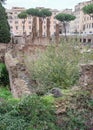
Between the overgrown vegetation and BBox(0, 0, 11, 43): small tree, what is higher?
BBox(0, 0, 11, 43): small tree

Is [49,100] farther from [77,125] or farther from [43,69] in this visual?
[43,69]

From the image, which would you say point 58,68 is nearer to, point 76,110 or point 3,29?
point 76,110

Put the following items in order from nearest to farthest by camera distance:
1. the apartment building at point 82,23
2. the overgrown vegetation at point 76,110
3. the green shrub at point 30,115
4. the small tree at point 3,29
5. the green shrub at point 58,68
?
the green shrub at point 30,115 → the overgrown vegetation at point 76,110 → the green shrub at point 58,68 → the small tree at point 3,29 → the apartment building at point 82,23

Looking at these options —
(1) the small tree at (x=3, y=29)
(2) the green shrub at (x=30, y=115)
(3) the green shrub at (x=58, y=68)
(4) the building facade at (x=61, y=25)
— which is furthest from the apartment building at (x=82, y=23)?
(2) the green shrub at (x=30, y=115)

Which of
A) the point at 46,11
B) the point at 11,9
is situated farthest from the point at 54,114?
the point at 11,9

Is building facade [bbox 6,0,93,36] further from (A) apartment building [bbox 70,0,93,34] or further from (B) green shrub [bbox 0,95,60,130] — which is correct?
(B) green shrub [bbox 0,95,60,130]

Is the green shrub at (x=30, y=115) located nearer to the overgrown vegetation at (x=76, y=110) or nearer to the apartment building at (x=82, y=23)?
the overgrown vegetation at (x=76, y=110)

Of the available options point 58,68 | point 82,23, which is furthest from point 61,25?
point 58,68

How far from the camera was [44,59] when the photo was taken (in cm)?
1266

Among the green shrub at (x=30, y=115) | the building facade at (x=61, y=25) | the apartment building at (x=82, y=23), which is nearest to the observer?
the green shrub at (x=30, y=115)

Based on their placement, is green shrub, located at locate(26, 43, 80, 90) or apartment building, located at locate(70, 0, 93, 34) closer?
green shrub, located at locate(26, 43, 80, 90)

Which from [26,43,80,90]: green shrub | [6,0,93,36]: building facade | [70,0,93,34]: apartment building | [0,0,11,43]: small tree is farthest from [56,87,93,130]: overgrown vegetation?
[6,0,93,36]: building facade

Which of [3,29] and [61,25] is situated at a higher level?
[3,29]

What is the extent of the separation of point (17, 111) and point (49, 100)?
0.87 m
